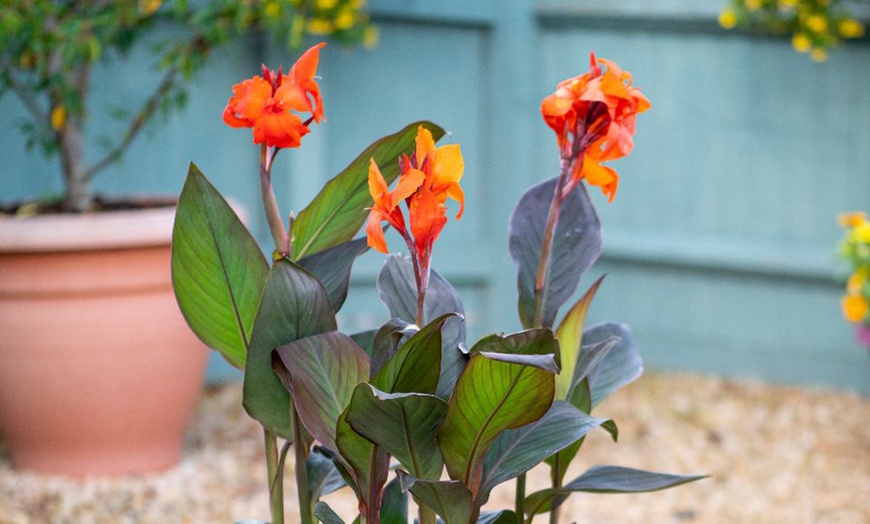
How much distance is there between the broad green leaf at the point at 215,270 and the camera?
1.23 meters

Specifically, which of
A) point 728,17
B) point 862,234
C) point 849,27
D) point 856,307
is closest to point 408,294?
point 862,234

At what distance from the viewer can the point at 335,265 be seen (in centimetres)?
129

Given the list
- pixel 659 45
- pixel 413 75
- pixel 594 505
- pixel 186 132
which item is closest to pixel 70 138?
pixel 186 132

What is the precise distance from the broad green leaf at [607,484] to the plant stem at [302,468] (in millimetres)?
274

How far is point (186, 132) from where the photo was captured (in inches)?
135

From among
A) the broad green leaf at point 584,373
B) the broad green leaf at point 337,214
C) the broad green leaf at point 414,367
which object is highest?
the broad green leaf at point 337,214

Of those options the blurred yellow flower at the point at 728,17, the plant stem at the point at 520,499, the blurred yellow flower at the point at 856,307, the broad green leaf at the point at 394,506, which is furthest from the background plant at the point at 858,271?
the broad green leaf at the point at 394,506

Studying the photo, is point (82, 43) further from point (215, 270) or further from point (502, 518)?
point (502, 518)

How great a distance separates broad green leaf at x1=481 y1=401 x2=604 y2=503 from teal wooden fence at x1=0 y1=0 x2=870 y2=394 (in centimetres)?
235

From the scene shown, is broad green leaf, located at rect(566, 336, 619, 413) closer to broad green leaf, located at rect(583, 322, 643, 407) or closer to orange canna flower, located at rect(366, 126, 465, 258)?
broad green leaf, located at rect(583, 322, 643, 407)

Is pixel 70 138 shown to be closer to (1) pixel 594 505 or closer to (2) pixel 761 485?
(1) pixel 594 505

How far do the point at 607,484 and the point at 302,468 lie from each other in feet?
1.24

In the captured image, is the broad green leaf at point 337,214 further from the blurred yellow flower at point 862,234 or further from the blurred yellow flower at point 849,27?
the blurred yellow flower at point 849,27

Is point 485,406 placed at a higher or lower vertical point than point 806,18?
lower
